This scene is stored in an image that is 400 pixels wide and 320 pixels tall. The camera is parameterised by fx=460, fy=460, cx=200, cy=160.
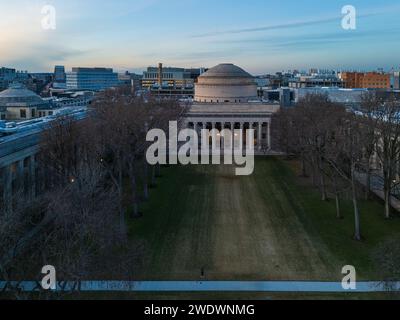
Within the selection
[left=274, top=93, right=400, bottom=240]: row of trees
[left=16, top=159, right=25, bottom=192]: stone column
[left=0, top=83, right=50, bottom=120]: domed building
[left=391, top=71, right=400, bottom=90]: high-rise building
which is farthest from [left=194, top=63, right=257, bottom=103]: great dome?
[left=391, top=71, right=400, bottom=90]: high-rise building

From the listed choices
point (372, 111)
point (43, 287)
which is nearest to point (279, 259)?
point (43, 287)

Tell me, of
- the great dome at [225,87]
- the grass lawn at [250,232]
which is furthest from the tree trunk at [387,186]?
the great dome at [225,87]

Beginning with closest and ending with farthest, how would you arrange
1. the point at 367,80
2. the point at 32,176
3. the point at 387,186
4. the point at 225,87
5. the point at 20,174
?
1. the point at 387,186
2. the point at 20,174
3. the point at 32,176
4. the point at 225,87
5. the point at 367,80

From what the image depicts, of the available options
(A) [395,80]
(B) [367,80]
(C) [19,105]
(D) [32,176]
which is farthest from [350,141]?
(B) [367,80]

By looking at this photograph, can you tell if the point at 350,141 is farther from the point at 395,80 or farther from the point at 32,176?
the point at 395,80

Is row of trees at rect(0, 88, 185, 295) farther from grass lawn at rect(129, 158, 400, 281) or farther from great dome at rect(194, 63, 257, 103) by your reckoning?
great dome at rect(194, 63, 257, 103)

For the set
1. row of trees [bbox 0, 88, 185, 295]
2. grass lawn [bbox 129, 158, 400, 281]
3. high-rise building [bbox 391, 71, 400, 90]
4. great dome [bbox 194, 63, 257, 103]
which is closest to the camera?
row of trees [bbox 0, 88, 185, 295]
